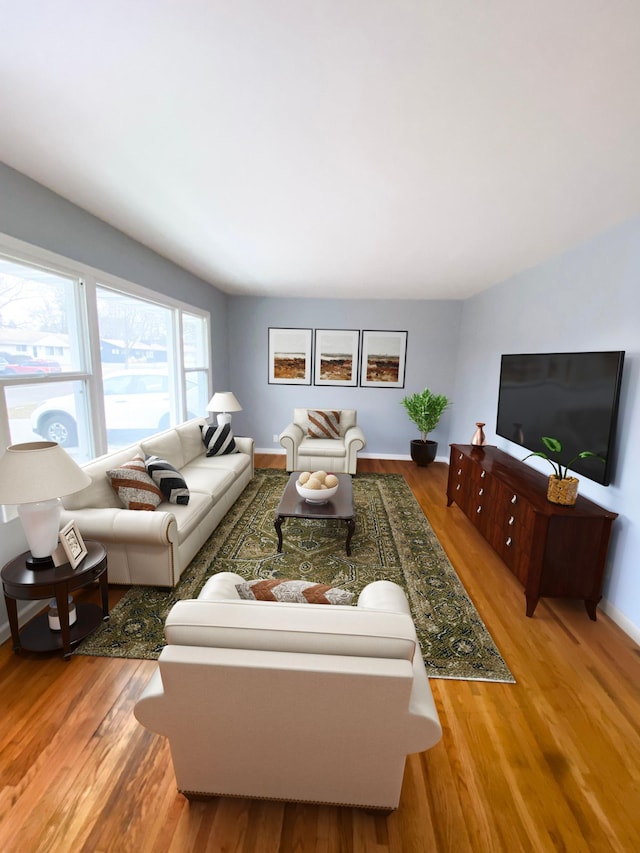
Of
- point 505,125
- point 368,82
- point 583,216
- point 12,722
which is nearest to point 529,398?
point 583,216

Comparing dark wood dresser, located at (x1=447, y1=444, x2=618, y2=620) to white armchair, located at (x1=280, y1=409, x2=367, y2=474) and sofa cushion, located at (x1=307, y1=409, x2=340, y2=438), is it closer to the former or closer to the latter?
white armchair, located at (x1=280, y1=409, x2=367, y2=474)

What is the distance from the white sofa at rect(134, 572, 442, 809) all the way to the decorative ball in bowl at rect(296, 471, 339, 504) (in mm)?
1924

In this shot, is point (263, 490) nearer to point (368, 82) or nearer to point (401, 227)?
point (401, 227)

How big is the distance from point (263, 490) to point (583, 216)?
3.76 m

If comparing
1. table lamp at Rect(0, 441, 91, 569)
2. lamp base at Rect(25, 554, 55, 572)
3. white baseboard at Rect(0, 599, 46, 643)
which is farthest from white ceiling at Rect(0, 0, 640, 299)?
white baseboard at Rect(0, 599, 46, 643)

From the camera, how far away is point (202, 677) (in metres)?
1.09

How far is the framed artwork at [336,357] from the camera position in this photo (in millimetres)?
5777

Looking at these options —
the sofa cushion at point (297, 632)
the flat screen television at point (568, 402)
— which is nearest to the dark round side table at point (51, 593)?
the sofa cushion at point (297, 632)

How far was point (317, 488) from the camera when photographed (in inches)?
A: 124

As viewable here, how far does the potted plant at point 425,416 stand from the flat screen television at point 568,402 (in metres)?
1.68

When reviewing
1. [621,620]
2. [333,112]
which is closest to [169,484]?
[333,112]

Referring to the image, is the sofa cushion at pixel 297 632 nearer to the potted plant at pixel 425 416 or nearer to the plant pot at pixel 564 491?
the plant pot at pixel 564 491

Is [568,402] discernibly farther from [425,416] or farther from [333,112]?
[425,416]

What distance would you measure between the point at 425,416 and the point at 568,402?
104 inches
